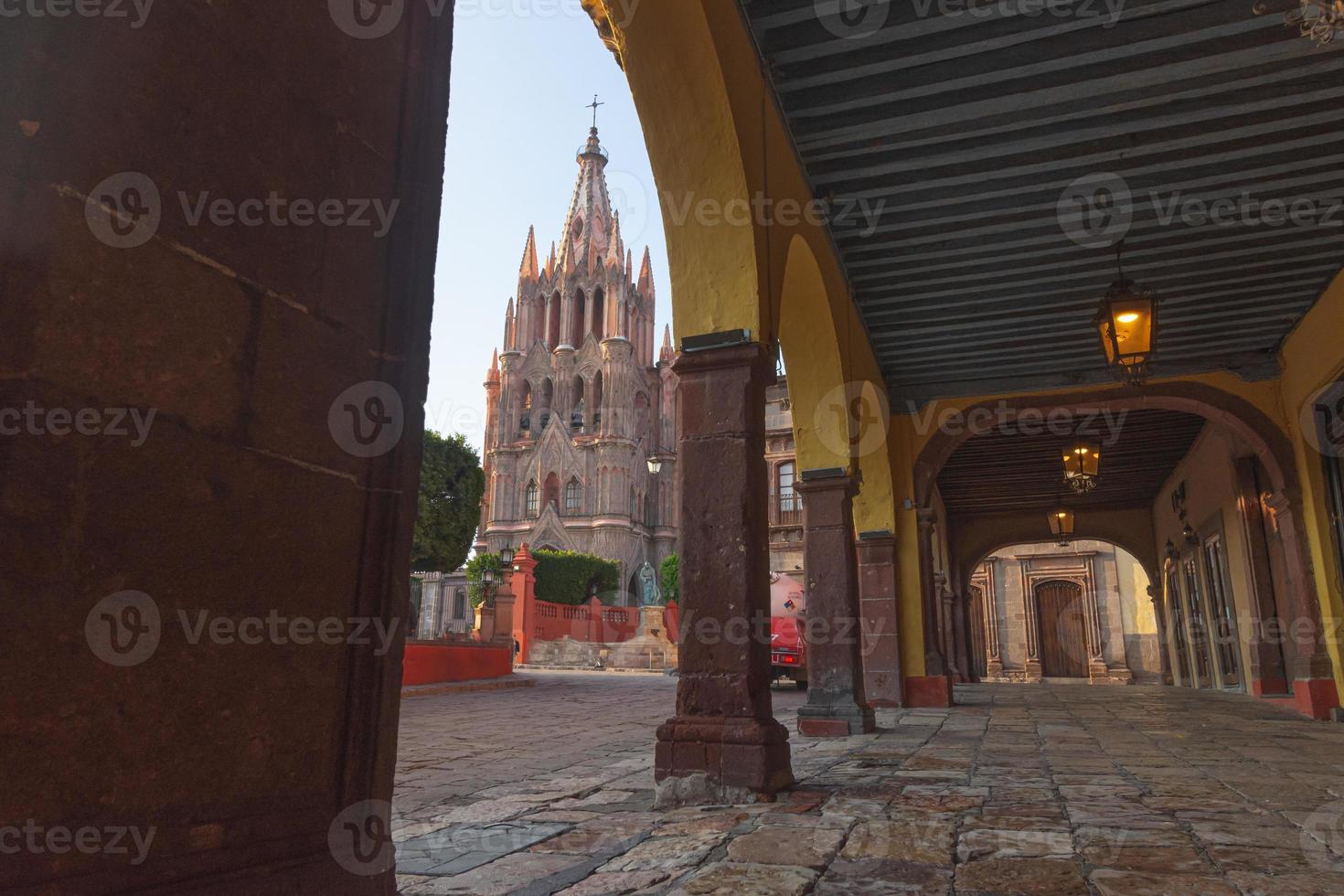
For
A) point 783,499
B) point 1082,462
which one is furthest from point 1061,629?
point 1082,462

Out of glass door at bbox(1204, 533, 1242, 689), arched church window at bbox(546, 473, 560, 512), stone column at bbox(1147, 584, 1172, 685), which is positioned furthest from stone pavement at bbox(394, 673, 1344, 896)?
arched church window at bbox(546, 473, 560, 512)

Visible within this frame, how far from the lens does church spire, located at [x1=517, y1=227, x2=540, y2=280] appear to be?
164 ft

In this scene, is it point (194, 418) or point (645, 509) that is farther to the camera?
point (645, 509)

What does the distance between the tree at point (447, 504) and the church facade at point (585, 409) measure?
49.0 feet

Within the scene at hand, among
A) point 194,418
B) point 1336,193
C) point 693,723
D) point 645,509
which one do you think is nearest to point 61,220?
point 194,418

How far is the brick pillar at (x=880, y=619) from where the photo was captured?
30.4 ft

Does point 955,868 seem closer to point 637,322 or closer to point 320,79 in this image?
point 320,79

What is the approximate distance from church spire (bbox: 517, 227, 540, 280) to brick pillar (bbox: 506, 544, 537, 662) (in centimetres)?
2682

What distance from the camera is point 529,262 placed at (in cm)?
5053

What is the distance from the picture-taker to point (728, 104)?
4.30 metres

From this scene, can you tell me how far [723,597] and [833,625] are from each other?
274cm

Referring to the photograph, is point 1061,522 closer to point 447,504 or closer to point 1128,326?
point 1128,326

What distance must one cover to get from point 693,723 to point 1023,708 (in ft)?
22.4

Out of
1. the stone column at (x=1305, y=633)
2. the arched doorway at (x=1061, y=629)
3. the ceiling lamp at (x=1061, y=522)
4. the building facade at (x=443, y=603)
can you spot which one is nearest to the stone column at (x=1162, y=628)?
the arched doorway at (x=1061, y=629)
